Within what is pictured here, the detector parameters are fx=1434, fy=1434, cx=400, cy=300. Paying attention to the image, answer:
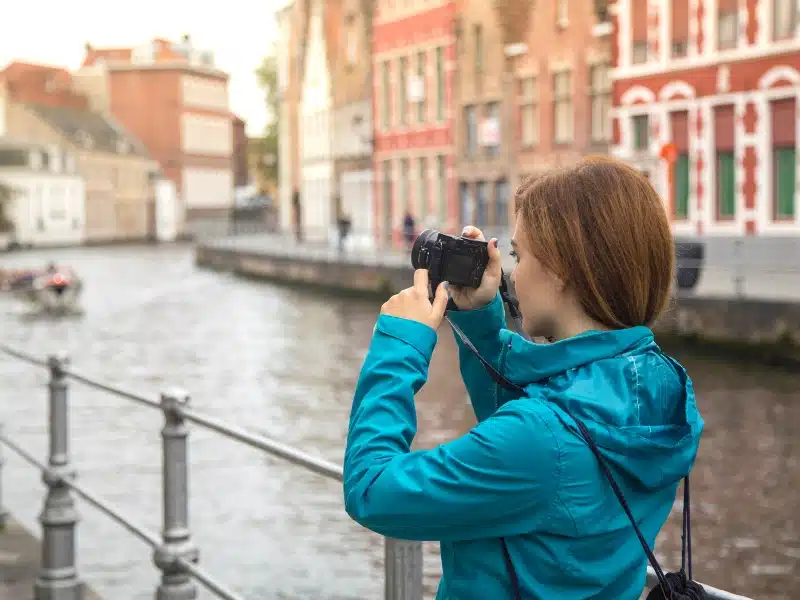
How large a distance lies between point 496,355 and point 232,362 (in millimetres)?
19767

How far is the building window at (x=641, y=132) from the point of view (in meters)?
31.4

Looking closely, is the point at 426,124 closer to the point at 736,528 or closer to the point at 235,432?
the point at 736,528

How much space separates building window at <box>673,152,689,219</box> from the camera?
29783 mm

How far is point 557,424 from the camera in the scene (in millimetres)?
1690

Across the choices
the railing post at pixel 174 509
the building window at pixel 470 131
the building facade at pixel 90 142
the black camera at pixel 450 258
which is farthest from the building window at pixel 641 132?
the building facade at pixel 90 142

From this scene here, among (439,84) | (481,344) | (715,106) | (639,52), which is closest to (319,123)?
(439,84)

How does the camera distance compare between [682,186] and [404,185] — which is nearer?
[682,186]

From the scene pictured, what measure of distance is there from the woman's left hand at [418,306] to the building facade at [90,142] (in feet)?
267

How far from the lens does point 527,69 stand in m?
37.2

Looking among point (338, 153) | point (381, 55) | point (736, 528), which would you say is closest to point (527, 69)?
point (381, 55)

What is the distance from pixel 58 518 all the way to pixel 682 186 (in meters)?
25.9

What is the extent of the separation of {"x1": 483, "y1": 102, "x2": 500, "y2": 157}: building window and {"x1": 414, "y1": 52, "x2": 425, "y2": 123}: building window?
4.72m

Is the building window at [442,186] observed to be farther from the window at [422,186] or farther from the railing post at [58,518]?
the railing post at [58,518]

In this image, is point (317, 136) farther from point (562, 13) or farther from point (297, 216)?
point (562, 13)
